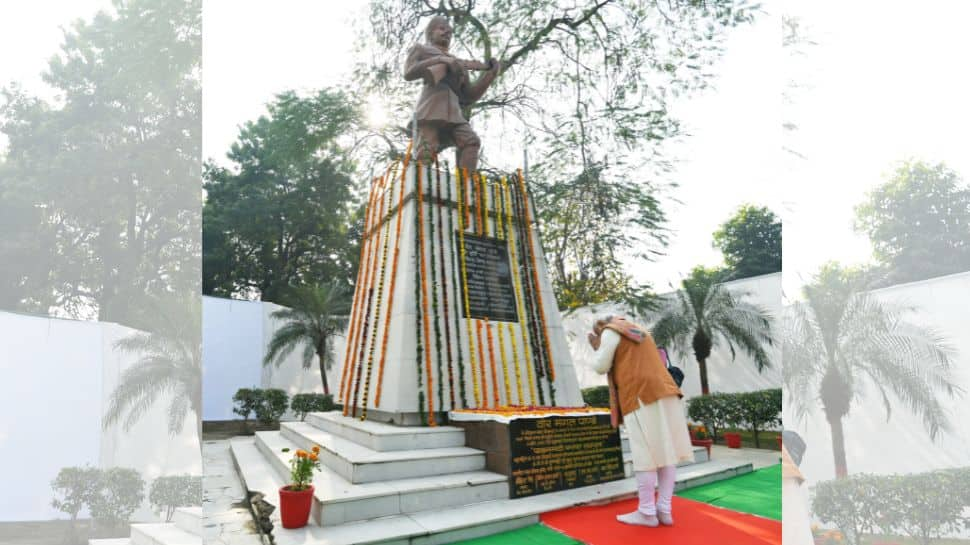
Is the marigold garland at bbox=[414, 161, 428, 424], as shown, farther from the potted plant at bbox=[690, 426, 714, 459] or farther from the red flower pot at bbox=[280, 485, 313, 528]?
the potted plant at bbox=[690, 426, 714, 459]

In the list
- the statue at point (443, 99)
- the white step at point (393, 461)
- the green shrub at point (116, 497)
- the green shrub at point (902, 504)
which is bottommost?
the white step at point (393, 461)

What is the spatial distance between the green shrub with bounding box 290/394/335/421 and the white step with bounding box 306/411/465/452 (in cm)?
943

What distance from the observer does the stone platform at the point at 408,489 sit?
141 inches

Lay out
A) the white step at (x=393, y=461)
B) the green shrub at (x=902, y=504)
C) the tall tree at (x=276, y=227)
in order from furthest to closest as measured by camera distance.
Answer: the tall tree at (x=276, y=227), the white step at (x=393, y=461), the green shrub at (x=902, y=504)

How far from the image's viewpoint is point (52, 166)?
1.29m

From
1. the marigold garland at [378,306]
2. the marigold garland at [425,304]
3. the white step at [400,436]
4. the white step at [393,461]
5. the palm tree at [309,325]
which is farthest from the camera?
the palm tree at [309,325]

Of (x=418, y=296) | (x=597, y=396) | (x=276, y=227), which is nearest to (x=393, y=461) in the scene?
(x=418, y=296)

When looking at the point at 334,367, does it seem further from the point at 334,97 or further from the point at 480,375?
the point at 480,375

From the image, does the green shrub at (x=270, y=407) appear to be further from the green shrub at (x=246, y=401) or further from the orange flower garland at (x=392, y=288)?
the orange flower garland at (x=392, y=288)

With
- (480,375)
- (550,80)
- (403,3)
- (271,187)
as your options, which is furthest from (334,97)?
(480,375)

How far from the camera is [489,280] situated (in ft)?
21.5

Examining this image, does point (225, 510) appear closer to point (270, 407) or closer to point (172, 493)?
point (172, 493)

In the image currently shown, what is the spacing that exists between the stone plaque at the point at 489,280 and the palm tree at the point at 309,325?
1012 centimetres

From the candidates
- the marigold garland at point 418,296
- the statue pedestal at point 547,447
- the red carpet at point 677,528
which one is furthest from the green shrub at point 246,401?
the red carpet at point 677,528
